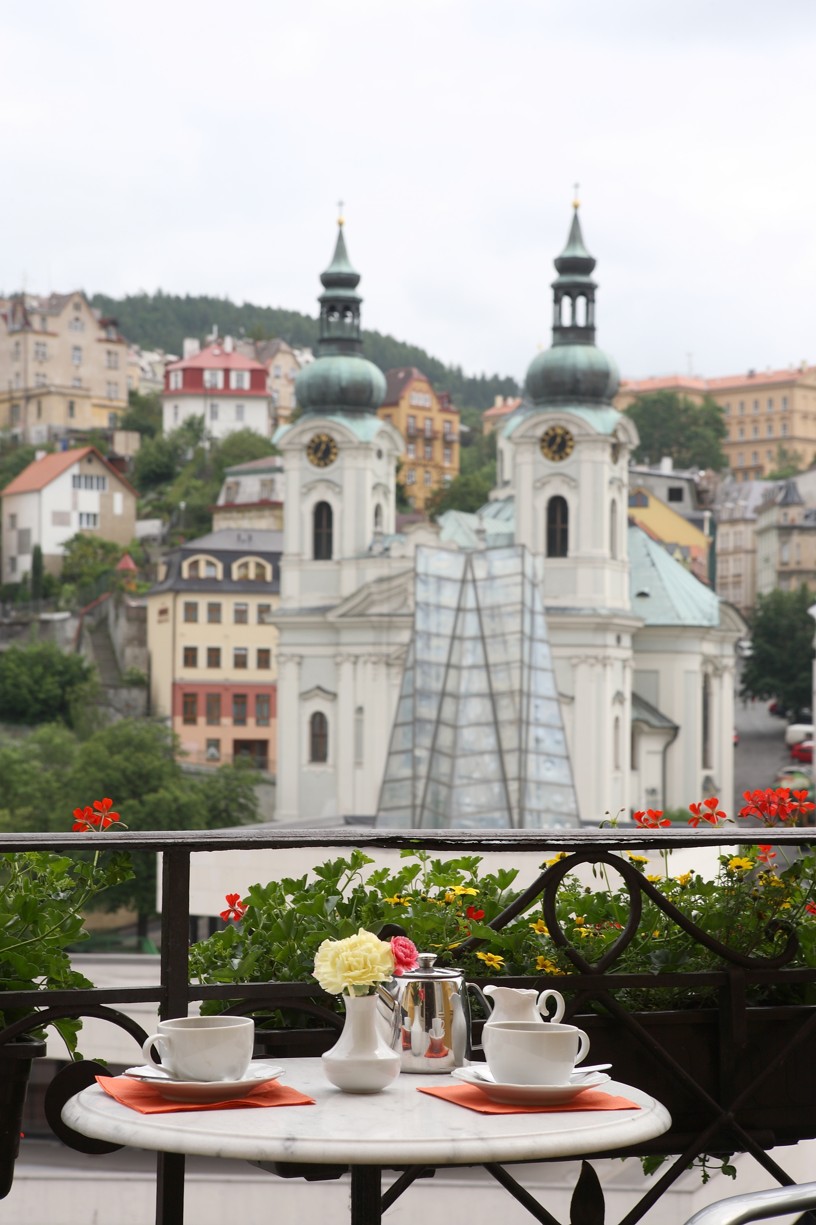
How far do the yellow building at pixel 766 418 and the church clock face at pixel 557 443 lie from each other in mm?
98158

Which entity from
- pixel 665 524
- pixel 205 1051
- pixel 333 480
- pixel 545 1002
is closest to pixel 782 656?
pixel 665 524

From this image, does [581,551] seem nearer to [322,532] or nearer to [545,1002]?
[322,532]

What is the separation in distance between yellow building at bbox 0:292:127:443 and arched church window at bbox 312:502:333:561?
74.7 m

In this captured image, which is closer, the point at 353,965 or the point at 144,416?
the point at 353,965

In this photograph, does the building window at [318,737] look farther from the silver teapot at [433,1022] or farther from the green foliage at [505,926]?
the silver teapot at [433,1022]

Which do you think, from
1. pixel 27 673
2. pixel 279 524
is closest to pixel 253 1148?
pixel 27 673

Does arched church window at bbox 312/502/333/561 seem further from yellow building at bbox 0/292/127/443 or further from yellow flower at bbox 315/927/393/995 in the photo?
yellow building at bbox 0/292/127/443

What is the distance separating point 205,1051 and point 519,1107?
52 centimetres

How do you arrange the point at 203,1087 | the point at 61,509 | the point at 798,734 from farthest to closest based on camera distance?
the point at 61,509 < the point at 798,734 < the point at 203,1087

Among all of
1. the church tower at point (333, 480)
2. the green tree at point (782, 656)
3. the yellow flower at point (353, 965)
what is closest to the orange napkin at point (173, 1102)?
the yellow flower at point (353, 965)

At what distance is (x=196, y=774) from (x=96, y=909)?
19.7 metres

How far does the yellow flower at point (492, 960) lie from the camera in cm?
398

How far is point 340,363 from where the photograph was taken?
208 feet

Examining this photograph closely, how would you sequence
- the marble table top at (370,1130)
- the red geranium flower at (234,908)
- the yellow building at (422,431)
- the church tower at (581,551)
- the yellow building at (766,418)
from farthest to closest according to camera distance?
the yellow building at (766,418)
the yellow building at (422,431)
the church tower at (581,551)
the red geranium flower at (234,908)
the marble table top at (370,1130)
